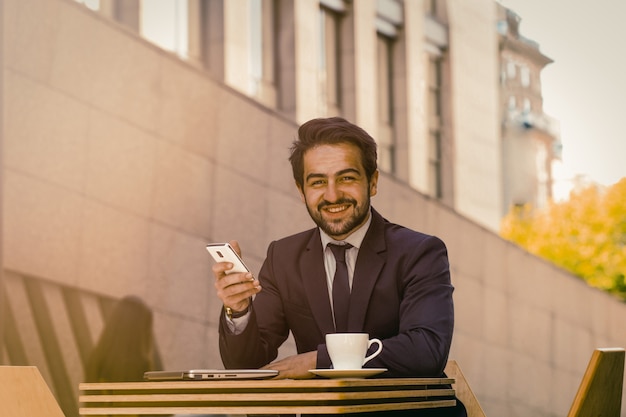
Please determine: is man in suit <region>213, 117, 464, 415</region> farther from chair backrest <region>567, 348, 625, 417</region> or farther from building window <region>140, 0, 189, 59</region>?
building window <region>140, 0, 189, 59</region>

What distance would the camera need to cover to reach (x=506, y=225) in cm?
1593

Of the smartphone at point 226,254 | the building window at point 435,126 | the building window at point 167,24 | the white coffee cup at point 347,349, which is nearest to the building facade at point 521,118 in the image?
the building window at point 435,126

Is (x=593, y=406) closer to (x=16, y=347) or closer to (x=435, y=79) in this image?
(x=16, y=347)

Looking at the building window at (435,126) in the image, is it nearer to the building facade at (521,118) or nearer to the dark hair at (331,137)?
the building facade at (521,118)

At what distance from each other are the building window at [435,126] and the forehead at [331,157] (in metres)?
11.1

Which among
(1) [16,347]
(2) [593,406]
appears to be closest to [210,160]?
(1) [16,347]

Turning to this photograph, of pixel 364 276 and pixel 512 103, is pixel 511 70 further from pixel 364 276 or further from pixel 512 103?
pixel 364 276

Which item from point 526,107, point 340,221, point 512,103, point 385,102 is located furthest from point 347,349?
point 526,107

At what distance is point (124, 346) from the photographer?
6988 mm

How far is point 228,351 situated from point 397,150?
10720 millimetres

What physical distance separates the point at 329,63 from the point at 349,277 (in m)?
9.41

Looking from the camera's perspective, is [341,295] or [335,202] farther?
[335,202]

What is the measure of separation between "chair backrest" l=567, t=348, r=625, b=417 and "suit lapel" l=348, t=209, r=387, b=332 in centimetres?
62

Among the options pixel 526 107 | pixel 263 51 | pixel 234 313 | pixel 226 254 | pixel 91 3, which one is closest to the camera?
pixel 226 254
